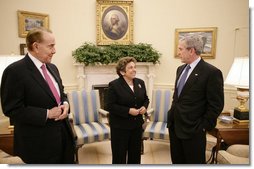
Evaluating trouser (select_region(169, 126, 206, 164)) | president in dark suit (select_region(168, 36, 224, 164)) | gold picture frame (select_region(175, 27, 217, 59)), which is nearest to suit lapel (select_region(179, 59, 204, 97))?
president in dark suit (select_region(168, 36, 224, 164))

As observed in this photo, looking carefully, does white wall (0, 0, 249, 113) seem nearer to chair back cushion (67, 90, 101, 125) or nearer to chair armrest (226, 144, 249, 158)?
chair back cushion (67, 90, 101, 125)

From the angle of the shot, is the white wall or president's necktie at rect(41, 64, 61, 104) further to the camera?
the white wall

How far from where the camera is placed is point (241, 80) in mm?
1915

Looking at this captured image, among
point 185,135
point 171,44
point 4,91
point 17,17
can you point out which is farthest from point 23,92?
point 171,44

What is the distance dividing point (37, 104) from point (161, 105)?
191 cm

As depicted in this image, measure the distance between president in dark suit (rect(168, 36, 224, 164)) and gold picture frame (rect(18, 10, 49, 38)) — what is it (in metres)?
2.13

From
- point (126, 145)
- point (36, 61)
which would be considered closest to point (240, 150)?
point (126, 145)

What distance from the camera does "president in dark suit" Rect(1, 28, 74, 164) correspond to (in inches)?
54.5

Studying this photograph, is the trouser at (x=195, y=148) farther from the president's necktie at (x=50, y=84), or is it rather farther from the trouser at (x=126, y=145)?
the president's necktie at (x=50, y=84)

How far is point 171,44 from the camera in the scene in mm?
3510

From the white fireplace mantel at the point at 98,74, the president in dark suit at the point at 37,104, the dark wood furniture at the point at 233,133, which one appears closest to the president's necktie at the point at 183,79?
the dark wood furniture at the point at 233,133

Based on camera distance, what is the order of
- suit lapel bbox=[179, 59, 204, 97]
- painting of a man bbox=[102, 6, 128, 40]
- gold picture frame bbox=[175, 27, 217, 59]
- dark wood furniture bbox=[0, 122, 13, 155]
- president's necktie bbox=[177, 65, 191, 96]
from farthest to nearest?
painting of a man bbox=[102, 6, 128, 40] → gold picture frame bbox=[175, 27, 217, 59] → dark wood furniture bbox=[0, 122, 13, 155] → president's necktie bbox=[177, 65, 191, 96] → suit lapel bbox=[179, 59, 204, 97]

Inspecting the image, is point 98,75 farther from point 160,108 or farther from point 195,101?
point 195,101

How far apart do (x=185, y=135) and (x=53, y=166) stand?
0.96m
